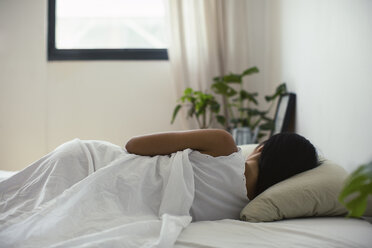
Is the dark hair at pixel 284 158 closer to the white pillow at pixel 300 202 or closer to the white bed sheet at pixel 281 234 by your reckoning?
the white pillow at pixel 300 202

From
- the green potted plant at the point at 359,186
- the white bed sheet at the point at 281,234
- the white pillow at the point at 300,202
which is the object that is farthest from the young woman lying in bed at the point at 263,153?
the green potted plant at the point at 359,186

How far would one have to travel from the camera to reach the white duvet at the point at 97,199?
1.35 metres

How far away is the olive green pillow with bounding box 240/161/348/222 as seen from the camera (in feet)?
5.43

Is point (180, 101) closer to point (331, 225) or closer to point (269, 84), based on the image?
point (269, 84)

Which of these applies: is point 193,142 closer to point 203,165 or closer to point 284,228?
point 203,165

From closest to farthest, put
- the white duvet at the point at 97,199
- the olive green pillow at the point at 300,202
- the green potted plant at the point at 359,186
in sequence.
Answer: the green potted plant at the point at 359,186, the white duvet at the point at 97,199, the olive green pillow at the point at 300,202

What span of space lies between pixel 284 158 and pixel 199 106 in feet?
6.49

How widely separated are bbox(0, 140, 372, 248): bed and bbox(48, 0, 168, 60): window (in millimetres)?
2804

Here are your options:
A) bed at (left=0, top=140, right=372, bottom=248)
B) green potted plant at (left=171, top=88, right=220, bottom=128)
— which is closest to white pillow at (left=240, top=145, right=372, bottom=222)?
bed at (left=0, top=140, right=372, bottom=248)

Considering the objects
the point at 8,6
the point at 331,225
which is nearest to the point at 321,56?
the point at 331,225

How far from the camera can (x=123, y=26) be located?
171 inches

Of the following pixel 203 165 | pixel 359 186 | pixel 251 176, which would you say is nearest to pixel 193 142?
pixel 203 165

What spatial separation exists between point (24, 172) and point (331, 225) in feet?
3.76

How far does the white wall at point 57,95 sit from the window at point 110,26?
0.47ft
